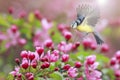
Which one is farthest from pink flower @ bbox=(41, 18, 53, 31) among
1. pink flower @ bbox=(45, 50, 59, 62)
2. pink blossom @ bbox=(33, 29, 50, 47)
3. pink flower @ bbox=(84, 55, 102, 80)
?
pink flower @ bbox=(45, 50, 59, 62)

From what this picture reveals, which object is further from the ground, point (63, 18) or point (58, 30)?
point (63, 18)

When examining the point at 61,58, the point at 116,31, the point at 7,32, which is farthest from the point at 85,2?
the point at 116,31

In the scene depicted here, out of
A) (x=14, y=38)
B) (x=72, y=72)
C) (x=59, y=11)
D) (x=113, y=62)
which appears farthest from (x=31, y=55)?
(x=59, y=11)

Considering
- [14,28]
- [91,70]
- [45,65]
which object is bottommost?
[45,65]

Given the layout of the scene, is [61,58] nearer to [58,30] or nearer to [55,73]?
[55,73]

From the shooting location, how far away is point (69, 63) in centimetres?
184

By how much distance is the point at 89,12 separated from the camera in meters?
1.59

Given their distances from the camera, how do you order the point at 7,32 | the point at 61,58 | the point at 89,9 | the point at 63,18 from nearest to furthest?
1. the point at 89,9
2. the point at 61,58
3. the point at 7,32
4. the point at 63,18

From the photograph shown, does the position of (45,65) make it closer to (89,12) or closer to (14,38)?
(89,12)

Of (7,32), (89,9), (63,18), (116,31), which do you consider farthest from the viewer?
(116,31)

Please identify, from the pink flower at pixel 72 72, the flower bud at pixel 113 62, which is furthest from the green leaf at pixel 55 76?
the flower bud at pixel 113 62

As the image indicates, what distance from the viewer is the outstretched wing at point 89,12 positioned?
5.19 feet

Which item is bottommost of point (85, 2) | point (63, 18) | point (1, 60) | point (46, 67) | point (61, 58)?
point (46, 67)

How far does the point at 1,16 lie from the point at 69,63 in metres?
0.99
